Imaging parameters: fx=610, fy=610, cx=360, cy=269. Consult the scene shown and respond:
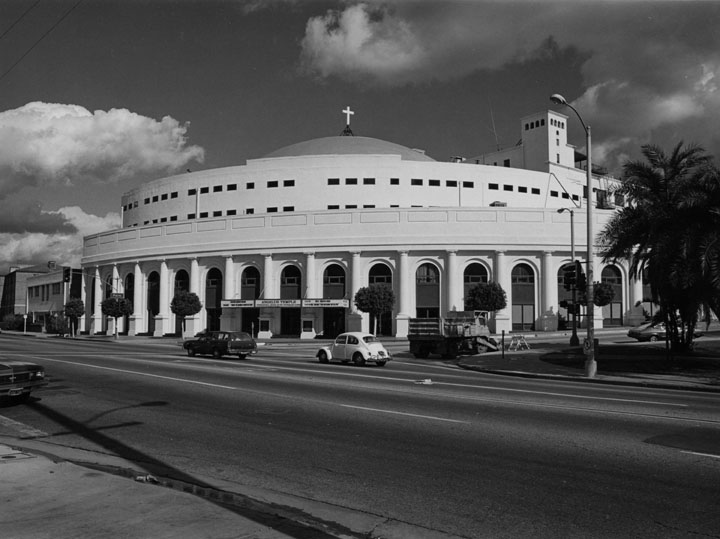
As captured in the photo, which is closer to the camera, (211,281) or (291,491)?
(291,491)

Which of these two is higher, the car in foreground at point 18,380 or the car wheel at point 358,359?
the car in foreground at point 18,380

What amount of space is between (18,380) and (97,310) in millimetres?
71756

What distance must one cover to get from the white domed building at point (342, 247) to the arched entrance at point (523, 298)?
106 mm

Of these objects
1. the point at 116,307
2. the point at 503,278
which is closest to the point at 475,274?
→ the point at 503,278

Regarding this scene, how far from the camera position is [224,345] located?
32.7 m

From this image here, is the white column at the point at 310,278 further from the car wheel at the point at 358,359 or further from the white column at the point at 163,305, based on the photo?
the car wheel at the point at 358,359

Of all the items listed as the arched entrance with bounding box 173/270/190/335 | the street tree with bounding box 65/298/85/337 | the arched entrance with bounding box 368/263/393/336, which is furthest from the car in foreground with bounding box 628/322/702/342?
the street tree with bounding box 65/298/85/337

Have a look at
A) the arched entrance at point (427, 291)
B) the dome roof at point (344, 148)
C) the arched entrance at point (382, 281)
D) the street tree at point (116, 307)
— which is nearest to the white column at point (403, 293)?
the arched entrance at point (382, 281)

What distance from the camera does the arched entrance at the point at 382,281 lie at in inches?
2393

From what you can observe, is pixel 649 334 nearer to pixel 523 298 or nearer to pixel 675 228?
pixel 523 298

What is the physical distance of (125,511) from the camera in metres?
5.92

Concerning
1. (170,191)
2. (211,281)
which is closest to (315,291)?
(211,281)

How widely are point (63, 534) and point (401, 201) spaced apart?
66142mm

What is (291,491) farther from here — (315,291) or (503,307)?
(315,291)
